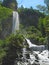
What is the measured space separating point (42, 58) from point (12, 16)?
34.5ft

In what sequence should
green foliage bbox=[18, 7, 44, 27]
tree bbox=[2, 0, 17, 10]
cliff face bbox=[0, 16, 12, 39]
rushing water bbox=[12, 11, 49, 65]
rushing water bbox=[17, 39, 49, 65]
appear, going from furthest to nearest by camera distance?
green foliage bbox=[18, 7, 44, 27] → tree bbox=[2, 0, 17, 10] → cliff face bbox=[0, 16, 12, 39] → rushing water bbox=[12, 11, 49, 65] → rushing water bbox=[17, 39, 49, 65]

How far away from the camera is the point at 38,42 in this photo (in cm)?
3844

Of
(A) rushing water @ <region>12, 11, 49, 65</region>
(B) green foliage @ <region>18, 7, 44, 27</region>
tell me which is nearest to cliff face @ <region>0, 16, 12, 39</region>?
(A) rushing water @ <region>12, 11, 49, 65</region>

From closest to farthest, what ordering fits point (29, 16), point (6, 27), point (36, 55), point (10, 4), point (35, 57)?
point (35, 57) → point (36, 55) → point (6, 27) → point (10, 4) → point (29, 16)

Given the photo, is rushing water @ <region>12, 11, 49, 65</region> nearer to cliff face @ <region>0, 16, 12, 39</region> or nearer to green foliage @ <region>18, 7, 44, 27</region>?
cliff face @ <region>0, 16, 12, 39</region>

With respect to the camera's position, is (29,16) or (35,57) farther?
(29,16)

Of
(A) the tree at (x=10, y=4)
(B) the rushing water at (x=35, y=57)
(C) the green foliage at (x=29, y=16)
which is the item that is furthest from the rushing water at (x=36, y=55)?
(C) the green foliage at (x=29, y=16)

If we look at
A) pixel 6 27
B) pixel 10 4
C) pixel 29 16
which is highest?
pixel 10 4

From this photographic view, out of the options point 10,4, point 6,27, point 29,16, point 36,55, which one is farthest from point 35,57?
point 29,16

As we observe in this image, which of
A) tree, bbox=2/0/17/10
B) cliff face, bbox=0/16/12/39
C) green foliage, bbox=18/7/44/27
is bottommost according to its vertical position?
green foliage, bbox=18/7/44/27

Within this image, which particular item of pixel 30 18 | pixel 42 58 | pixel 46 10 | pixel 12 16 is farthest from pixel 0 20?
pixel 30 18

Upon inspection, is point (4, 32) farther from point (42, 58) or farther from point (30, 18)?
point (30, 18)

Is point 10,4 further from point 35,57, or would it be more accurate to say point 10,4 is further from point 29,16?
point 35,57

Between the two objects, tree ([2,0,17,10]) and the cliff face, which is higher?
tree ([2,0,17,10])
